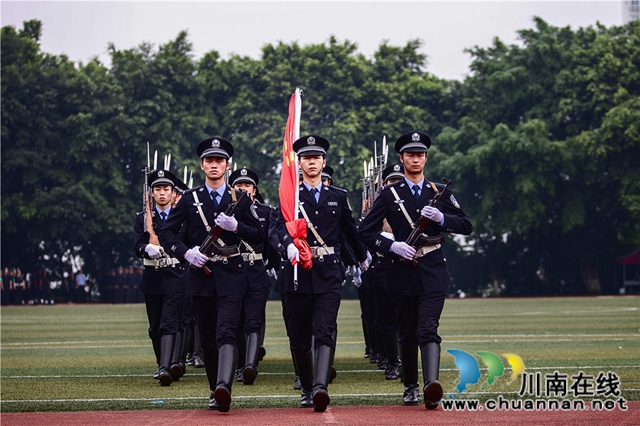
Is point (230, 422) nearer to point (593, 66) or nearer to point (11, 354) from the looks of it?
point (11, 354)

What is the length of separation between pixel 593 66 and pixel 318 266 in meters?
41.4

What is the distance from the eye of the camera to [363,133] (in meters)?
50.8

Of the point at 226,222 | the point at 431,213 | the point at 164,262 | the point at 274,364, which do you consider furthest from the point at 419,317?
the point at 274,364

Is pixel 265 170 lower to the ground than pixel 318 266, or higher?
higher

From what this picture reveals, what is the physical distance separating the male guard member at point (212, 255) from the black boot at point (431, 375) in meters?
1.67

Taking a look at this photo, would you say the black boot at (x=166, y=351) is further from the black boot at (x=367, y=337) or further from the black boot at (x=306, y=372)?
the black boot at (x=367, y=337)

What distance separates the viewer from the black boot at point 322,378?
9.75 metres

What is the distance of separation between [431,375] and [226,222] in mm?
2195

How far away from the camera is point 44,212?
47.9 metres

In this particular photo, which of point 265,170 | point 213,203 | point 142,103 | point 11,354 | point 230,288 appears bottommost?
point 11,354

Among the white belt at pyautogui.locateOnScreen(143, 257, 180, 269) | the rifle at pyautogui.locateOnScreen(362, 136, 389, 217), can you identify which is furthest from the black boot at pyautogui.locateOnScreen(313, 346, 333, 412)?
the rifle at pyautogui.locateOnScreen(362, 136, 389, 217)

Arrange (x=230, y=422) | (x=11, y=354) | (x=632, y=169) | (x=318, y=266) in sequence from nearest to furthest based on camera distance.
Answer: (x=230, y=422) < (x=318, y=266) < (x=11, y=354) < (x=632, y=169)

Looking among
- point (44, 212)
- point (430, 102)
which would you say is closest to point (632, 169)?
point (430, 102)

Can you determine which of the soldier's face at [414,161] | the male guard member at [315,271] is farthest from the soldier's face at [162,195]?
the soldier's face at [414,161]
